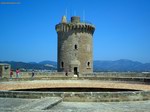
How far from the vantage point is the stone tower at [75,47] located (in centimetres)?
4291

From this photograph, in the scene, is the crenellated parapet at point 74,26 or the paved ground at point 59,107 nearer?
the paved ground at point 59,107

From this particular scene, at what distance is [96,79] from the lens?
98.3 feet

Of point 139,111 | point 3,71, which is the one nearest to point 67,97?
point 139,111

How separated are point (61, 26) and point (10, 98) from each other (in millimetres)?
32809

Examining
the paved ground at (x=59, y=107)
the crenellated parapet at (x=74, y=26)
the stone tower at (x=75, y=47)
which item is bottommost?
the paved ground at (x=59, y=107)

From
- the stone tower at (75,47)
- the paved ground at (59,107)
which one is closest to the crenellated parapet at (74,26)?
the stone tower at (75,47)

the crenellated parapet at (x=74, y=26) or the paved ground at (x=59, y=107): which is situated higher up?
the crenellated parapet at (x=74, y=26)

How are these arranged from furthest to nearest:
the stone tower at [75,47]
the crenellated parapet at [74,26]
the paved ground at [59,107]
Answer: the crenellated parapet at [74,26], the stone tower at [75,47], the paved ground at [59,107]

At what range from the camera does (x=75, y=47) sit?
43.0m

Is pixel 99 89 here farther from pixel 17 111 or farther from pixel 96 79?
pixel 17 111

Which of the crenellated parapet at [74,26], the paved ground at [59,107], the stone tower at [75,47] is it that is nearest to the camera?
the paved ground at [59,107]

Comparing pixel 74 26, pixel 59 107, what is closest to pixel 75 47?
pixel 74 26

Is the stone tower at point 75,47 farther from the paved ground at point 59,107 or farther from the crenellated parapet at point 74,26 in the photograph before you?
the paved ground at point 59,107

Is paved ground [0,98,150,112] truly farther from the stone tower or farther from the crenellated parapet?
the crenellated parapet
